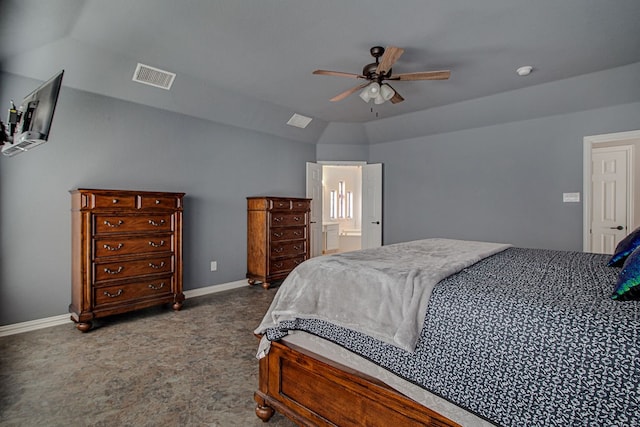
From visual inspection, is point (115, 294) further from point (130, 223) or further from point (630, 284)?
point (630, 284)

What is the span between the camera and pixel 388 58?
2650mm

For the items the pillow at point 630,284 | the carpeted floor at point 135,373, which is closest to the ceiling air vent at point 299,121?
the carpeted floor at point 135,373

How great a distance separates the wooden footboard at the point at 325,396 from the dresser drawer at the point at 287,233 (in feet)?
9.63

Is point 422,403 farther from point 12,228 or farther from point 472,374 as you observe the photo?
point 12,228

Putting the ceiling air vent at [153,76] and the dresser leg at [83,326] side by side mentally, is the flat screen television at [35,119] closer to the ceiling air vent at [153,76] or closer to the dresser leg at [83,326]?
the ceiling air vent at [153,76]

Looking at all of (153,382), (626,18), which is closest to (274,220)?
(153,382)

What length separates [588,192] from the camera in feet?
13.6

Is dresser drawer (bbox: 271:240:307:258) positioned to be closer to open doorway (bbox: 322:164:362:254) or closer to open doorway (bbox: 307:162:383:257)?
open doorway (bbox: 307:162:383:257)

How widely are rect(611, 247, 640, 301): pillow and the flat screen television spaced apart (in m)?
3.03

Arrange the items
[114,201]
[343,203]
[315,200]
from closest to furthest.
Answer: [114,201], [315,200], [343,203]

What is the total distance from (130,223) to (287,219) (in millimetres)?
2131

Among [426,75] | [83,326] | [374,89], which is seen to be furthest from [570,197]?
[83,326]

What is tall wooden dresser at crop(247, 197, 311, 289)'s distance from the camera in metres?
4.56

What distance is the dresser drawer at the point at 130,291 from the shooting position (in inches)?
120
